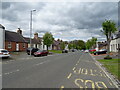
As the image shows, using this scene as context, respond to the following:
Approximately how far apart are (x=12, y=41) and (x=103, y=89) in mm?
34663

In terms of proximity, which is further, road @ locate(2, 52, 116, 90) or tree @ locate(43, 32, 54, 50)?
tree @ locate(43, 32, 54, 50)

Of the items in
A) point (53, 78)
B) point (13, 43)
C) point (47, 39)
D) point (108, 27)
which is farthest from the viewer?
point (47, 39)

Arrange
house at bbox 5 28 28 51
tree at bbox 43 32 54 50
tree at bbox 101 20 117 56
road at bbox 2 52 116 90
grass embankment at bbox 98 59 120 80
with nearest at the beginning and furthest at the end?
road at bbox 2 52 116 90 → grass embankment at bbox 98 59 120 80 → tree at bbox 101 20 117 56 → house at bbox 5 28 28 51 → tree at bbox 43 32 54 50

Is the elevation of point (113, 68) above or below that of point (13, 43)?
below

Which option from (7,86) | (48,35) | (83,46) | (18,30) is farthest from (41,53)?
(83,46)

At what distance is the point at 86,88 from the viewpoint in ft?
19.4

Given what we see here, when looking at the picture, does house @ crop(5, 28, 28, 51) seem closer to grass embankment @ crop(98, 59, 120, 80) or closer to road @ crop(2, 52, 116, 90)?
road @ crop(2, 52, 116, 90)

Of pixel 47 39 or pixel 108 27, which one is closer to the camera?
pixel 108 27

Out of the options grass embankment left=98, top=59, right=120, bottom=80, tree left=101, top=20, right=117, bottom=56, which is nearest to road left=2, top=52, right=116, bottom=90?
grass embankment left=98, top=59, right=120, bottom=80

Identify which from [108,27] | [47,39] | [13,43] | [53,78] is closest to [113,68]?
[53,78]

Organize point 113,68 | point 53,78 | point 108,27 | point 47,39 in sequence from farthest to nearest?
point 47,39 < point 108,27 < point 113,68 < point 53,78

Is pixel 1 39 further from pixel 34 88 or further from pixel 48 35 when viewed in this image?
pixel 34 88

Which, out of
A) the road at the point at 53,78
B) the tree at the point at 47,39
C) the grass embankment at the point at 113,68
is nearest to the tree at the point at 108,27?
the grass embankment at the point at 113,68

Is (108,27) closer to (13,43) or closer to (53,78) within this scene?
(53,78)
